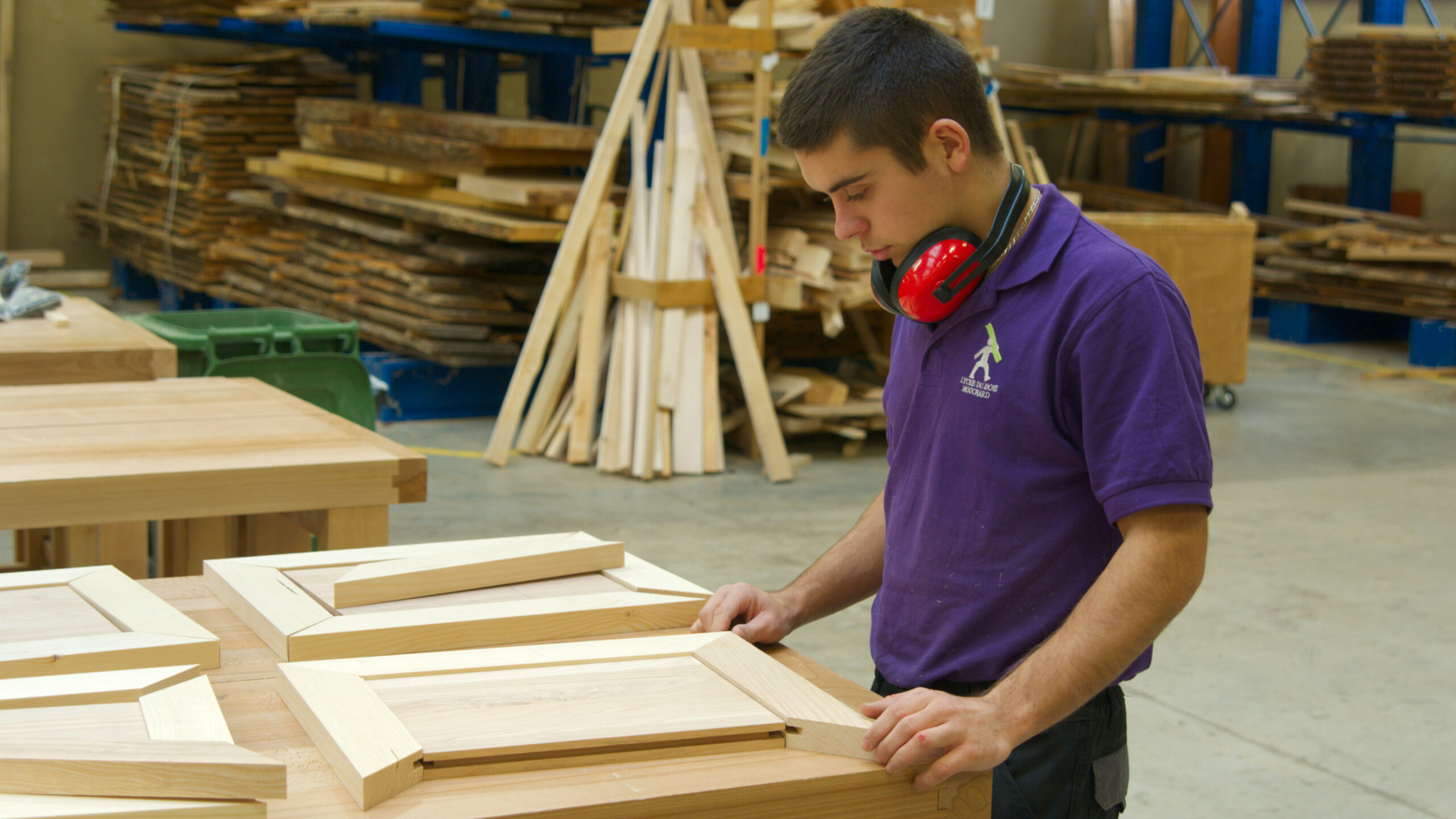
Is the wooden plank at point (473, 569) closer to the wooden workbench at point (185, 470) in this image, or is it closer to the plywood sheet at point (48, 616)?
the plywood sheet at point (48, 616)

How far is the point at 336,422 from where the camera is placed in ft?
10.3

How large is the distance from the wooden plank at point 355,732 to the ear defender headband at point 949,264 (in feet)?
2.72

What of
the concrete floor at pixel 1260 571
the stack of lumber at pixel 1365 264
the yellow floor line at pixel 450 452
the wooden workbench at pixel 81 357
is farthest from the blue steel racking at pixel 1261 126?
the wooden workbench at pixel 81 357

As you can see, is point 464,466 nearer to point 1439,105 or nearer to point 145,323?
point 145,323

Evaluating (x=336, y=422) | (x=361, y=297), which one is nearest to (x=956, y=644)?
(x=336, y=422)

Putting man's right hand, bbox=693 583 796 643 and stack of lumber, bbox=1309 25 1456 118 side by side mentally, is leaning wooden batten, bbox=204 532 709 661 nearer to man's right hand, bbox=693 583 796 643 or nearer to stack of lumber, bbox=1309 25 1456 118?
man's right hand, bbox=693 583 796 643

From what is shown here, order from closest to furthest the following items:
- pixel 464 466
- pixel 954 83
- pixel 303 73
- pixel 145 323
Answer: pixel 954 83 < pixel 145 323 < pixel 464 466 < pixel 303 73

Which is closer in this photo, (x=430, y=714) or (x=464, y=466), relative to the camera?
(x=430, y=714)

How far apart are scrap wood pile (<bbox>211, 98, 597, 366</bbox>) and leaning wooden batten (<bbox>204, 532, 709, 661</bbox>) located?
5240 mm

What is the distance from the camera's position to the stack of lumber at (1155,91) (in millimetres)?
12391

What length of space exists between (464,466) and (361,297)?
89.3 inches

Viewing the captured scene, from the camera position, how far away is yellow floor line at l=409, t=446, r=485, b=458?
7188 mm

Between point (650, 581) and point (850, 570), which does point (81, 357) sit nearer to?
point (650, 581)

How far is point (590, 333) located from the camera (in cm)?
698
